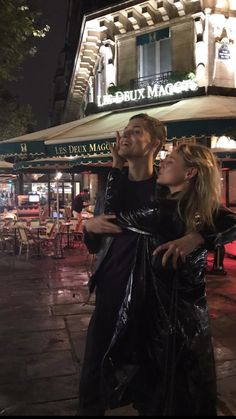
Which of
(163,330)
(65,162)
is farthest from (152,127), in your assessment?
(65,162)

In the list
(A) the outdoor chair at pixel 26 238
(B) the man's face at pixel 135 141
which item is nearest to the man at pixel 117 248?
(B) the man's face at pixel 135 141

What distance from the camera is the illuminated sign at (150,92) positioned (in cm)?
1316

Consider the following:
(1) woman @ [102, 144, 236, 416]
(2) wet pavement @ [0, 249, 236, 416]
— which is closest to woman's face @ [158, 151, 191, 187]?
(1) woman @ [102, 144, 236, 416]

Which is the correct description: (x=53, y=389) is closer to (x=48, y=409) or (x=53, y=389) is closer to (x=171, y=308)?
(x=48, y=409)

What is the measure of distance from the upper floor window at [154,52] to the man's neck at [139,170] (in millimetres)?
11925

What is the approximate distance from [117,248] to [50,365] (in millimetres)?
2657

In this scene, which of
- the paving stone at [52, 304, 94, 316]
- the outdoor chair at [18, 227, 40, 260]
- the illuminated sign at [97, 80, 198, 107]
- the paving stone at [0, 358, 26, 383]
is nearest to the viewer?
the paving stone at [0, 358, 26, 383]

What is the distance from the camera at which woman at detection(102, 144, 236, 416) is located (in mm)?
2508

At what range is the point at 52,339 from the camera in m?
5.84

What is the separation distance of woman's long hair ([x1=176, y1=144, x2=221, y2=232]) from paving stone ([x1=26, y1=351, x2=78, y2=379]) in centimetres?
286

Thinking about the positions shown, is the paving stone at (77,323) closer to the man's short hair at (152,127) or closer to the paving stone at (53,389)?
the paving stone at (53,389)

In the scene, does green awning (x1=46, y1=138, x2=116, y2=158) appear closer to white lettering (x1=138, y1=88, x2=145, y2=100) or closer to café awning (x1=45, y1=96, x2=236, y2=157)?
café awning (x1=45, y1=96, x2=236, y2=157)

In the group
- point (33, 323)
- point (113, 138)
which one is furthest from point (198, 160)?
point (113, 138)

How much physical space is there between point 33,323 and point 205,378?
4.36 metres
